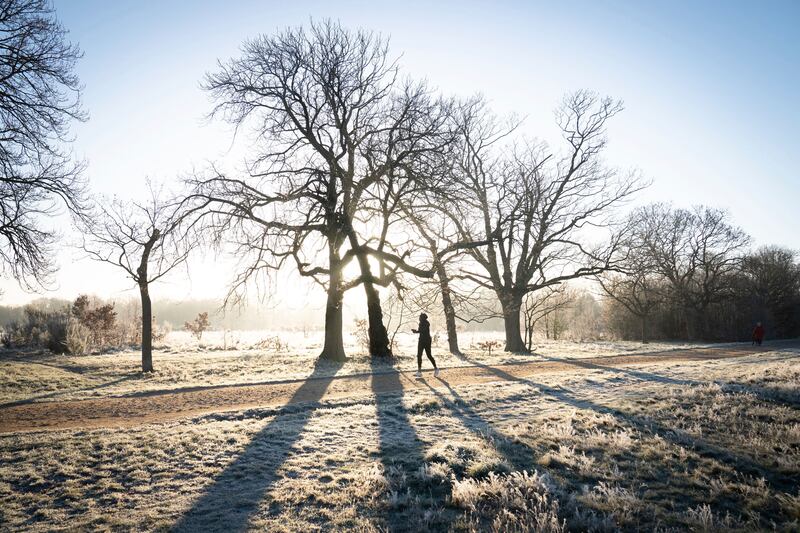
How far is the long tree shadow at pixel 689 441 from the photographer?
5.74 metres

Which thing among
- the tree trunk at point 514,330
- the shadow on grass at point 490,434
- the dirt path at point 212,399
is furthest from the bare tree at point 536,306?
the shadow on grass at point 490,434

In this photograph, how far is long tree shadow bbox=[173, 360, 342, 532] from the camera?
4562 millimetres

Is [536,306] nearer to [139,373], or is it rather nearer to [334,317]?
[334,317]

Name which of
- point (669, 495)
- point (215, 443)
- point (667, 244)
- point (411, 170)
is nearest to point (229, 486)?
point (215, 443)

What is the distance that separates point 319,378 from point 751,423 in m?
10.7

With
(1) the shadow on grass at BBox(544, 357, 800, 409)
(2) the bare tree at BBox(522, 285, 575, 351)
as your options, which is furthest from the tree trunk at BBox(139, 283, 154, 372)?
(2) the bare tree at BBox(522, 285, 575, 351)

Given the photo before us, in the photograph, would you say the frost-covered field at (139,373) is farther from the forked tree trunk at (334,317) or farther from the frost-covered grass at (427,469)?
the frost-covered grass at (427,469)

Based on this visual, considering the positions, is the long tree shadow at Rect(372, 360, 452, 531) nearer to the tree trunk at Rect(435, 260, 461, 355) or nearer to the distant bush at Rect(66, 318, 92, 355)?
the tree trunk at Rect(435, 260, 461, 355)

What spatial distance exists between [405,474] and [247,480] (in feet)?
7.03

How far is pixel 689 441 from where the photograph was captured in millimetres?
7027

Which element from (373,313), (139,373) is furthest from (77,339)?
(373,313)

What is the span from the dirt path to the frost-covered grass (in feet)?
2.94

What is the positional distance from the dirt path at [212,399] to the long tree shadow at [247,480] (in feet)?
6.13

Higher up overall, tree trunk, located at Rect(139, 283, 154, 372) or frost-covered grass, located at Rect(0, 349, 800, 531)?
tree trunk, located at Rect(139, 283, 154, 372)
